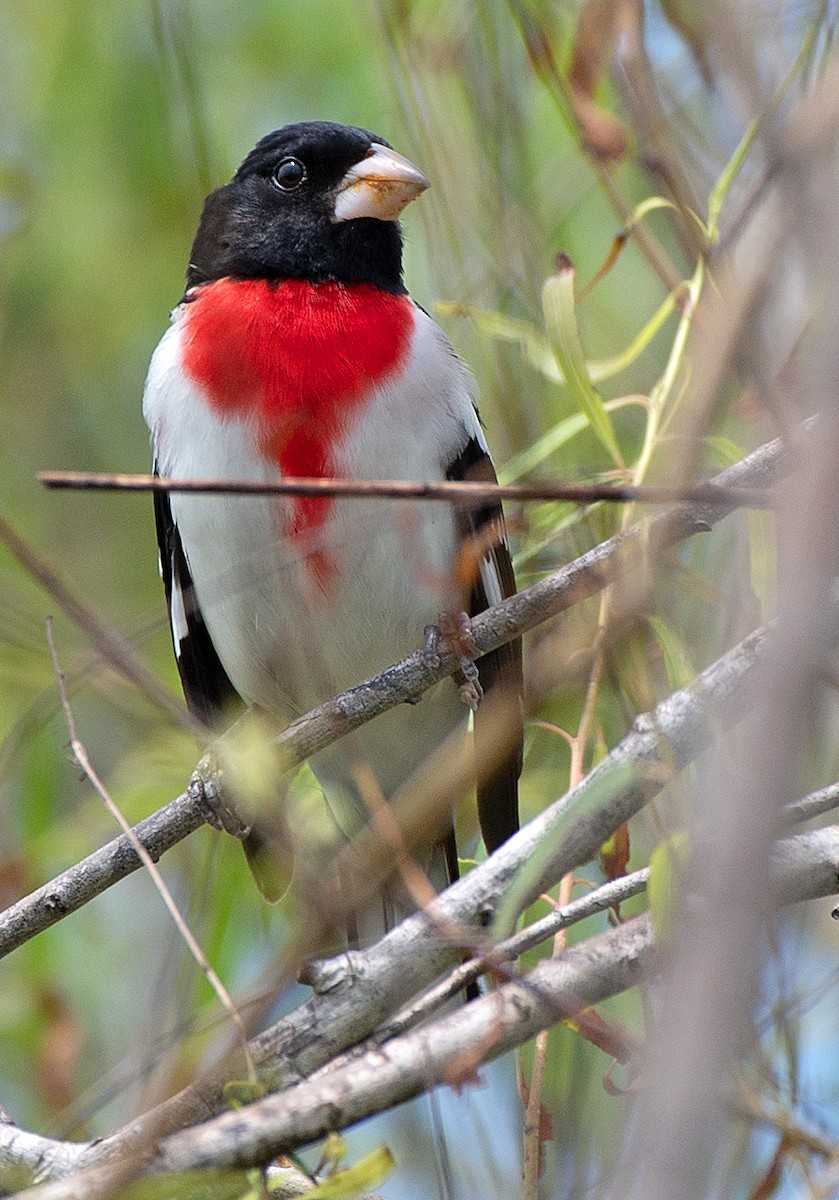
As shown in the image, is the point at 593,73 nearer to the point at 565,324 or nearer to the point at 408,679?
the point at 565,324

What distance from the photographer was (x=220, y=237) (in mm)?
3393

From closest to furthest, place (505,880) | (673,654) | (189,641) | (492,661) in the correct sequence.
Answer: (505,880), (673,654), (492,661), (189,641)

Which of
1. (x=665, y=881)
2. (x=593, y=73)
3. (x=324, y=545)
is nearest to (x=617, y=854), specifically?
(x=665, y=881)

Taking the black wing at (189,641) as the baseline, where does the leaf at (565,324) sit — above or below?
above

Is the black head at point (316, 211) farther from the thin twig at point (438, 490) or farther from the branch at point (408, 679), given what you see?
the thin twig at point (438, 490)

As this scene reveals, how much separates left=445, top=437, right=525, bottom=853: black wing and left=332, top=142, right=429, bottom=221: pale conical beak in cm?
54

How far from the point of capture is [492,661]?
315 cm

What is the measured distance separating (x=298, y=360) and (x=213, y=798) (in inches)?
37.1

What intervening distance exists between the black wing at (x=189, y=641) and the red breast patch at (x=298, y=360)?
0.40 metres

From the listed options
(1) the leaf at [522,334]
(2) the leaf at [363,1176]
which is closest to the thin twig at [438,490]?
(2) the leaf at [363,1176]

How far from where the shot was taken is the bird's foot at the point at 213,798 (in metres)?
2.44

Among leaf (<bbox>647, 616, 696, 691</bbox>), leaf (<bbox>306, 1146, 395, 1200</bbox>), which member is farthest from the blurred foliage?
leaf (<bbox>306, 1146, 395, 1200</bbox>)

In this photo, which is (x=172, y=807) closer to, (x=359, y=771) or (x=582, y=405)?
(x=359, y=771)

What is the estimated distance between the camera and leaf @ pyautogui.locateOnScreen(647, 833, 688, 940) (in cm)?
154
